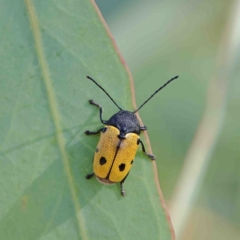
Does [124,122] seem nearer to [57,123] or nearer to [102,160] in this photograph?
[102,160]

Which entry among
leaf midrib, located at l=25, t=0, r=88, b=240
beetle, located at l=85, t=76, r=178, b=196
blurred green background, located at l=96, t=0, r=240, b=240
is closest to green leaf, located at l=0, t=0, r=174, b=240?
leaf midrib, located at l=25, t=0, r=88, b=240

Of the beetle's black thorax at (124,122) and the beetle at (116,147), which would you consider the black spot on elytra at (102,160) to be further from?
the beetle's black thorax at (124,122)

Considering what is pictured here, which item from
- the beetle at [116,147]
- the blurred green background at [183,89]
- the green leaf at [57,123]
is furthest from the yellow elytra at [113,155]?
the blurred green background at [183,89]

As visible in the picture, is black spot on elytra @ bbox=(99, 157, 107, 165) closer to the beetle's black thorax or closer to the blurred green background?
the beetle's black thorax

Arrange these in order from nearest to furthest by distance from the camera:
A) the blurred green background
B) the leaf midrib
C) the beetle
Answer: the leaf midrib < the beetle < the blurred green background

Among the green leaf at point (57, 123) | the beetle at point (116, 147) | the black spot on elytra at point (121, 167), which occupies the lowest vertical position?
the black spot on elytra at point (121, 167)
